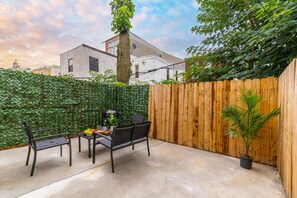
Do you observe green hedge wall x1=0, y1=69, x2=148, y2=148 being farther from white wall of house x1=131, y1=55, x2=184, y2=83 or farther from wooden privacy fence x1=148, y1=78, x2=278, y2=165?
white wall of house x1=131, y1=55, x2=184, y2=83

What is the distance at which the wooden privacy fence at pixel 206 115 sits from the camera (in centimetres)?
311

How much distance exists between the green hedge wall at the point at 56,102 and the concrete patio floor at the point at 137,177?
2.81ft

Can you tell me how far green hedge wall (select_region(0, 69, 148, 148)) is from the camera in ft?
11.9

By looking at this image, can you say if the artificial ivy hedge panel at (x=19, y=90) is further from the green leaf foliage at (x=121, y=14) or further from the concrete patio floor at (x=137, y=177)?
Answer: the green leaf foliage at (x=121, y=14)

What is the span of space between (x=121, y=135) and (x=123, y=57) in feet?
16.9

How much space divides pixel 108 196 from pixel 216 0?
23.8 feet

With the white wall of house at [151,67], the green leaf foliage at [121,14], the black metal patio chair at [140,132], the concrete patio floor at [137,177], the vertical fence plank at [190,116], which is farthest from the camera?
the white wall of house at [151,67]

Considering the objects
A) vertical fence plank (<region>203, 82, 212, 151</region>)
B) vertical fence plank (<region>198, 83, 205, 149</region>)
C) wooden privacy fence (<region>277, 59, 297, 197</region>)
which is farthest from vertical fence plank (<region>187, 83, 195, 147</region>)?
wooden privacy fence (<region>277, 59, 297, 197</region>)

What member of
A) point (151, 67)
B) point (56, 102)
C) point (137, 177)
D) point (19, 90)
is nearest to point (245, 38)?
point (137, 177)

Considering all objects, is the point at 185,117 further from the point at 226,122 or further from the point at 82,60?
the point at 82,60

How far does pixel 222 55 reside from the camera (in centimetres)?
553

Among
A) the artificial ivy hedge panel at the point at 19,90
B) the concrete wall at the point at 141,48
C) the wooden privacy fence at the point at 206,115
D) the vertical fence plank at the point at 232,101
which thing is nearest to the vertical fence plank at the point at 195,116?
the wooden privacy fence at the point at 206,115

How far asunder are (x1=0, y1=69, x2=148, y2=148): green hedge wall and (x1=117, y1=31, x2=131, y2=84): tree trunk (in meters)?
1.22

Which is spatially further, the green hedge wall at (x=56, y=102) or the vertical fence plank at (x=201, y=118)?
the vertical fence plank at (x=201, y=118)
